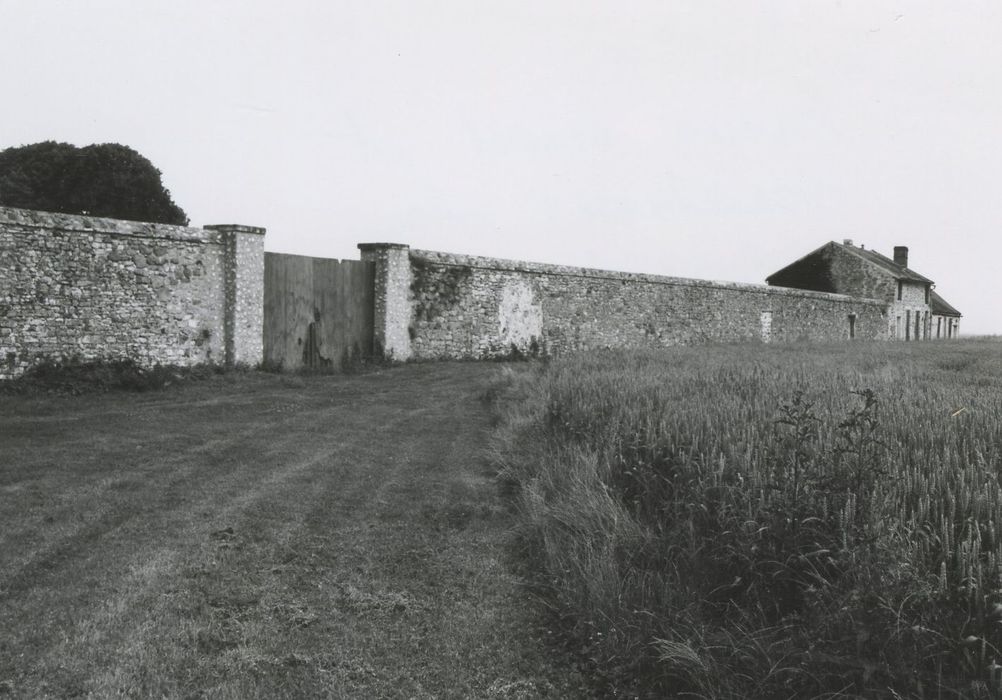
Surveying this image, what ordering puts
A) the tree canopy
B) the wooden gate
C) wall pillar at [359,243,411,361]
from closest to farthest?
the wooden gate
wall pillar at [359,243,411,361]
the tree canopy

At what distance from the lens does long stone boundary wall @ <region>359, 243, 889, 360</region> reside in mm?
16359

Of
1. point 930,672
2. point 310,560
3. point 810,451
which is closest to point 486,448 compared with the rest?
point 310,560

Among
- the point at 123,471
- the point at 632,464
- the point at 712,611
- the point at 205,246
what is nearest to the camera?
the point at 712,611

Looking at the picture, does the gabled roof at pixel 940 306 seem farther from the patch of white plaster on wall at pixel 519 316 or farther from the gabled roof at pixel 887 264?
the patch of white plaster on wall at pixel 519 316

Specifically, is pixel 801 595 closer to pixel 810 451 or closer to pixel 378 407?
pixel 810 451

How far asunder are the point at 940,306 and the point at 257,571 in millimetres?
58023

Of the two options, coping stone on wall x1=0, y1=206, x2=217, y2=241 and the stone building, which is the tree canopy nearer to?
coping stone on wall x1=0, y1=206, x2=217, y2=241

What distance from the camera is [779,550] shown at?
363 centimetres

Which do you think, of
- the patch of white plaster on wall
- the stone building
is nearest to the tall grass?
the patch of white plaster on wall

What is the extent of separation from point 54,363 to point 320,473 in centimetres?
716

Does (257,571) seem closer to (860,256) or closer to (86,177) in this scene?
(86,177)

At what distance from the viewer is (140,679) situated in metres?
3.23

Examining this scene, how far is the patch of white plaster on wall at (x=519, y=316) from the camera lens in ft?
61.3

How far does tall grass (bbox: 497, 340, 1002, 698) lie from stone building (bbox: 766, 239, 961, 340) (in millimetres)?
37895
